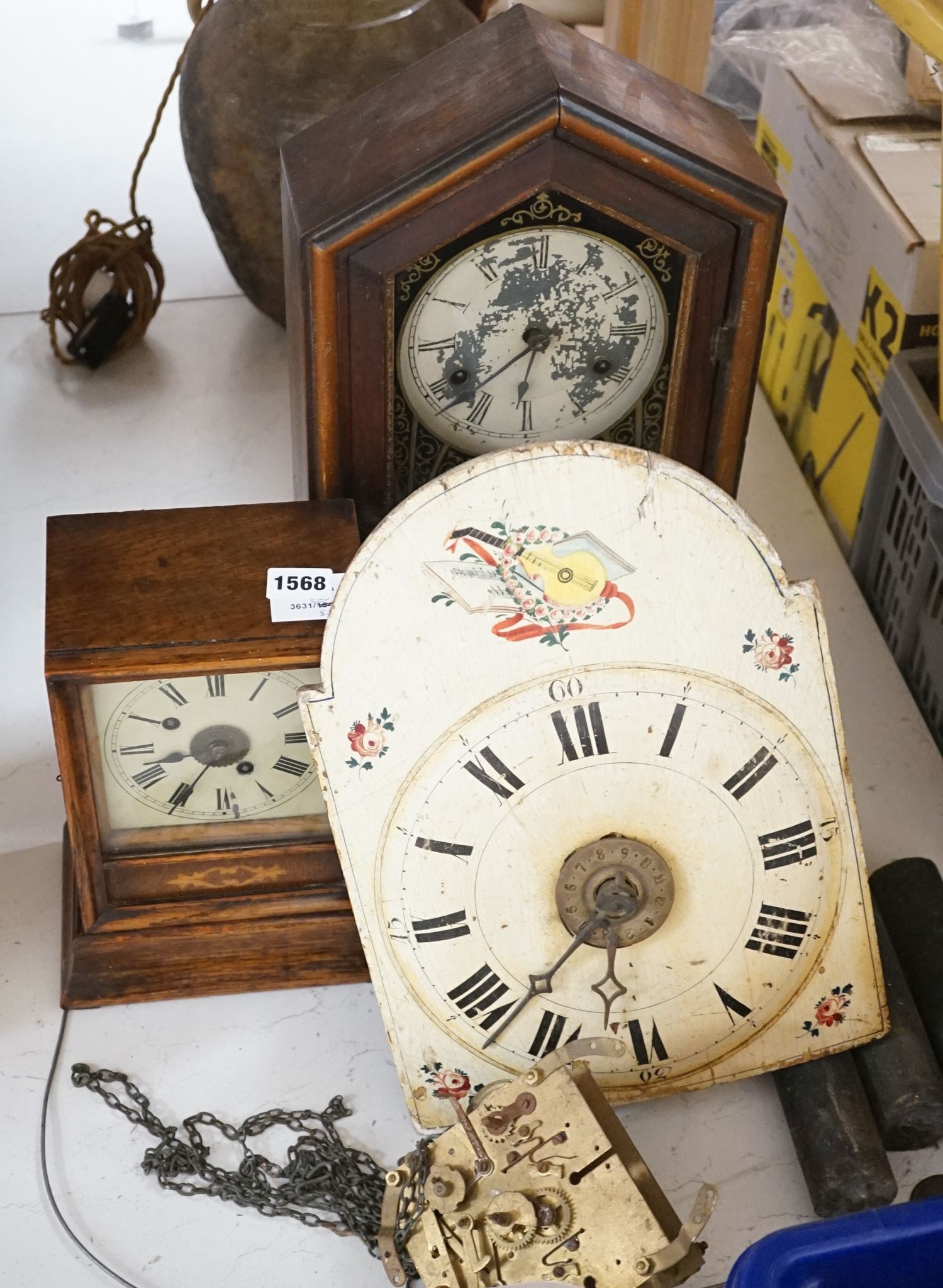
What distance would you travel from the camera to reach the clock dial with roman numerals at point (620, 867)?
1.26m

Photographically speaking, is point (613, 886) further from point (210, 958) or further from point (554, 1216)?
point (210, 958)

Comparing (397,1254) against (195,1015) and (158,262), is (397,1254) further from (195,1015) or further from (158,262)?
(158,262)

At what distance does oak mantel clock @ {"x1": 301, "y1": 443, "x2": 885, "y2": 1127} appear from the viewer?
3.98 ft

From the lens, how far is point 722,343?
1438 mm

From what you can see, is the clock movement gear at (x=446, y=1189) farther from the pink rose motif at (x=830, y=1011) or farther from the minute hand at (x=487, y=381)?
the minute hand at (x=487, y=381)

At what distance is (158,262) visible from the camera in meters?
2.37

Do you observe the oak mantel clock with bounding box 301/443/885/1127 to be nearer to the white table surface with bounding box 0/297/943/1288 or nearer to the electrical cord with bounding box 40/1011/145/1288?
the white table surface with bounding box 0/297/943/1288

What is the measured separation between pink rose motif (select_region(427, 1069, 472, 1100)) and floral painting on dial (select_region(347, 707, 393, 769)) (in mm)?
303

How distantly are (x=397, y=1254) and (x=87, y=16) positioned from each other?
3511 millimetres

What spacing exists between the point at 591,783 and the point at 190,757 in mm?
389

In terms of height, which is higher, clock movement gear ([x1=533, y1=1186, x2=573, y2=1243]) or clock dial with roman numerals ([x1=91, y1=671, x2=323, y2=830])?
clock dial with roman numerals ([x1=91, y1=671, x2=323, y2=830])

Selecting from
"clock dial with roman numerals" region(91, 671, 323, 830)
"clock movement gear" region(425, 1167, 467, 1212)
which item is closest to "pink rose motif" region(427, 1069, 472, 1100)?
"clock movement gear" region(425, 1167, 467, 1212)

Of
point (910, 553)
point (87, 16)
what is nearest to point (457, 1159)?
point (910, 553)

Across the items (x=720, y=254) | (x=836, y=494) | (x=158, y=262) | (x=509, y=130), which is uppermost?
(x=509, y=130)
